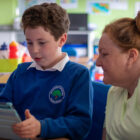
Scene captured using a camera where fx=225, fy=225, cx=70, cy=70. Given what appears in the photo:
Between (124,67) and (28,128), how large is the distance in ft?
1.18

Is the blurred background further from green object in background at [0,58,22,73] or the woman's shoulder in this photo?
the woman's shoulder

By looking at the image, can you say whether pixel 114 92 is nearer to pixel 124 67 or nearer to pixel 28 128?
pixel 124 67

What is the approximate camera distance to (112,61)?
747 mm

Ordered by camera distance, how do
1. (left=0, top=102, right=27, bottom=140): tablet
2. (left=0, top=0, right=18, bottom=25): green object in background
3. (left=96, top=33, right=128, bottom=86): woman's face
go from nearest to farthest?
(left=0, top=102, right=27, bottom=140): tablet
(left=96, top=33, right=128, bottom=86): woman's face
(left=0, top=0, right=18, bottom=25): green object in background

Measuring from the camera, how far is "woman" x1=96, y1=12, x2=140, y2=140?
72 centimetres

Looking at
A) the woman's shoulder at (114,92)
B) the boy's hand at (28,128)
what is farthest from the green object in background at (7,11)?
the boy's hand at (28,128)

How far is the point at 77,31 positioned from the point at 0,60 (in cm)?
287

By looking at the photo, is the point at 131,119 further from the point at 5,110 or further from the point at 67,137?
the point at 5,110

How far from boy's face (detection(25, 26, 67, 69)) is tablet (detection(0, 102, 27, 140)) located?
302mm

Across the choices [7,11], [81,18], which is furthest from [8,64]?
[7,11]

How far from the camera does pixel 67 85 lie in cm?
87

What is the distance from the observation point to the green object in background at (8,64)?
1.58m

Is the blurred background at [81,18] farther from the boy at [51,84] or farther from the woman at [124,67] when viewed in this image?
the woman at [124,67]

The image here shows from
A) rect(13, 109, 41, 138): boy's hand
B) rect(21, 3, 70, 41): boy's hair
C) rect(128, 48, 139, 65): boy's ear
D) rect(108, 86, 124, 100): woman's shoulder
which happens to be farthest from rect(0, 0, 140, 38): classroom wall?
rect(13, 109, 41, 138): boy's hand
